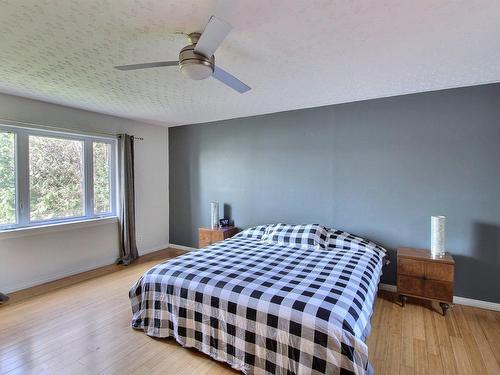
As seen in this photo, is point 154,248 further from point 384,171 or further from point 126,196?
point 384,171

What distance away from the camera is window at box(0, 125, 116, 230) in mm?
3207

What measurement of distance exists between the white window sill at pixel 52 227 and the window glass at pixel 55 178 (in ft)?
0.54

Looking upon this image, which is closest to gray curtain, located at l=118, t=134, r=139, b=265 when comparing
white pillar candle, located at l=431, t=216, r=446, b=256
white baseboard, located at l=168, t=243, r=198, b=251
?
white baseboard, located at l=168, t=243, r=198, b=251

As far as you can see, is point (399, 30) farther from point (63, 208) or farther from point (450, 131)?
point (63, 208)

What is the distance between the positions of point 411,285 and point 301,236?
125 centimetres

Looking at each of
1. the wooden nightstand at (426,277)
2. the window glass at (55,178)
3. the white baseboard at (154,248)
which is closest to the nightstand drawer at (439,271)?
the wooden nightstand at (426,277)

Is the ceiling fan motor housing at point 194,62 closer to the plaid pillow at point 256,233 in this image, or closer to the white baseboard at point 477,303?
the plaid pillow at point 256,233

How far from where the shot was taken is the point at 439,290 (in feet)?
8.73

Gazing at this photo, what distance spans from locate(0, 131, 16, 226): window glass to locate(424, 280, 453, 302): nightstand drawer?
15.8ft

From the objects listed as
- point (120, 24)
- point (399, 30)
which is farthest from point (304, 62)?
point (120, 24)

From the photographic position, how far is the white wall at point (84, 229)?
3.20 m

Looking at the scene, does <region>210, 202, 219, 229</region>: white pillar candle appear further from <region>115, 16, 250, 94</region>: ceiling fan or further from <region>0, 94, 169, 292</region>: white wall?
<region>115, 16, 250, 94</region>: ceiling fan

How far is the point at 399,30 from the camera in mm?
1753

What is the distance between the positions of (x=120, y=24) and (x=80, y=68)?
37.7 inches
